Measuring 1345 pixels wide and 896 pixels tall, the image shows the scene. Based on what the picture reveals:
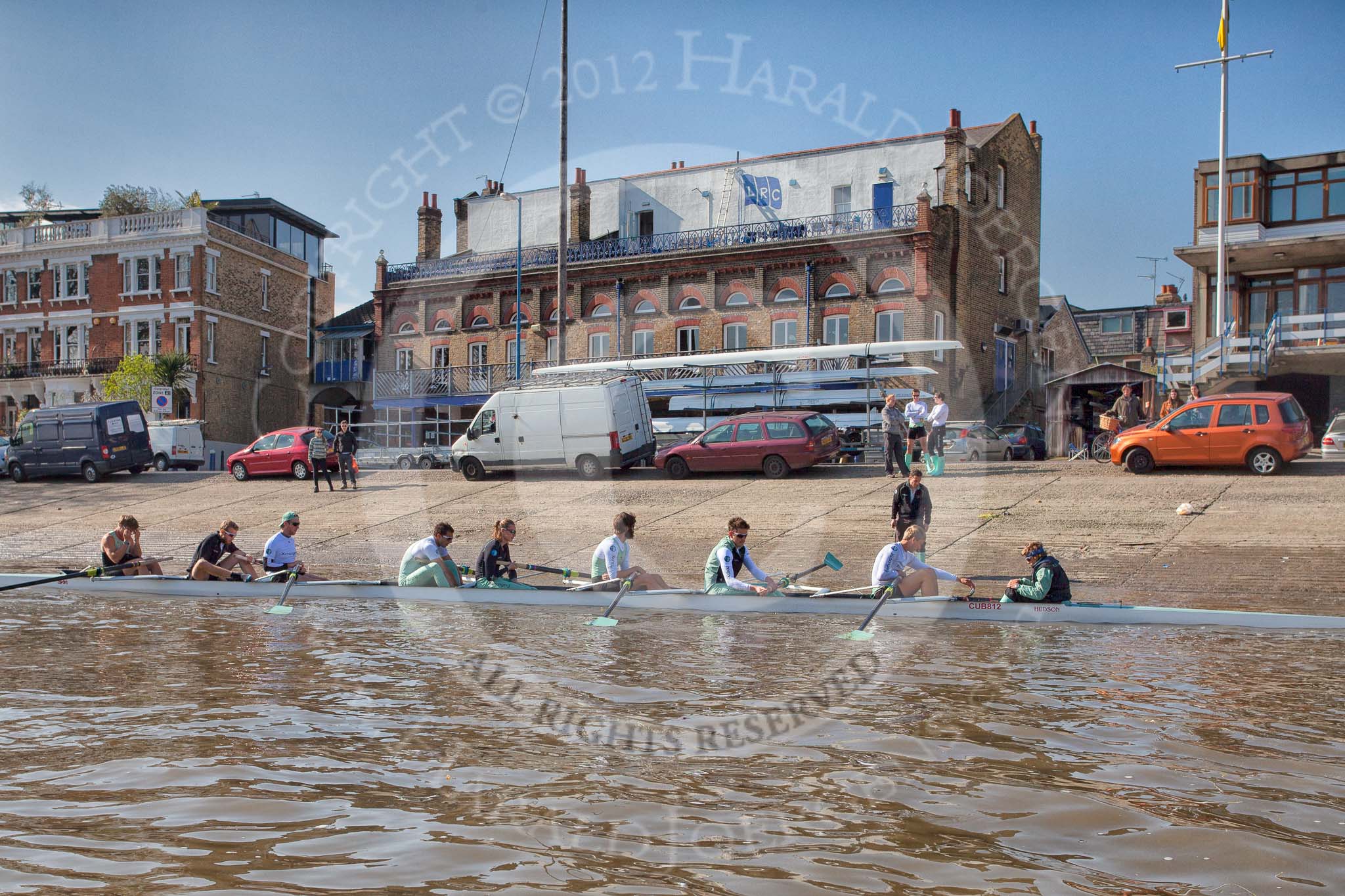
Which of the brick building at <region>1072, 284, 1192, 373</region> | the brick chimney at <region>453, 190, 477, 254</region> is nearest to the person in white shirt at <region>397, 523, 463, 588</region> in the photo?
the brick chimney at <region>453, 190, 477, 254</region>

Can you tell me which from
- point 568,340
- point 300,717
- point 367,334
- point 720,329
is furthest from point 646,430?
point 367,334

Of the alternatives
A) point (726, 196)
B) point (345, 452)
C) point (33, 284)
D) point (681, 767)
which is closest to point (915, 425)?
point (345, 452)

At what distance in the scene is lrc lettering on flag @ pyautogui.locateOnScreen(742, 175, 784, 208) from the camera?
39.2m

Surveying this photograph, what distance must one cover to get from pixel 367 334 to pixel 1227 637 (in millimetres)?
40427

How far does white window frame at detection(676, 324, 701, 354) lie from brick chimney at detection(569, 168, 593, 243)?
275 inches

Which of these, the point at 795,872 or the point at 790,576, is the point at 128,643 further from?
the point at 795,872

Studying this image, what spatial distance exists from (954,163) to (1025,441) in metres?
12.1

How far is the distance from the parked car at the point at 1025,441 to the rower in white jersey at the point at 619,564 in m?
16.6

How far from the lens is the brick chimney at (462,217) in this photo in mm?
46781

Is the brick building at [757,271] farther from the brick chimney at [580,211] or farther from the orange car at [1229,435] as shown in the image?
the orange car at [1229,435]

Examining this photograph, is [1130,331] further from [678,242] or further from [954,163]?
[678,242]

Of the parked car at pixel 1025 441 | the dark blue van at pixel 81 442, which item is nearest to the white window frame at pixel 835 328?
the parked car at pixel 1025 441

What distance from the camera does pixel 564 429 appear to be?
2545cm

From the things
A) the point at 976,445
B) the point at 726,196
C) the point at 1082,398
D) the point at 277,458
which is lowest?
the point at 277,458
